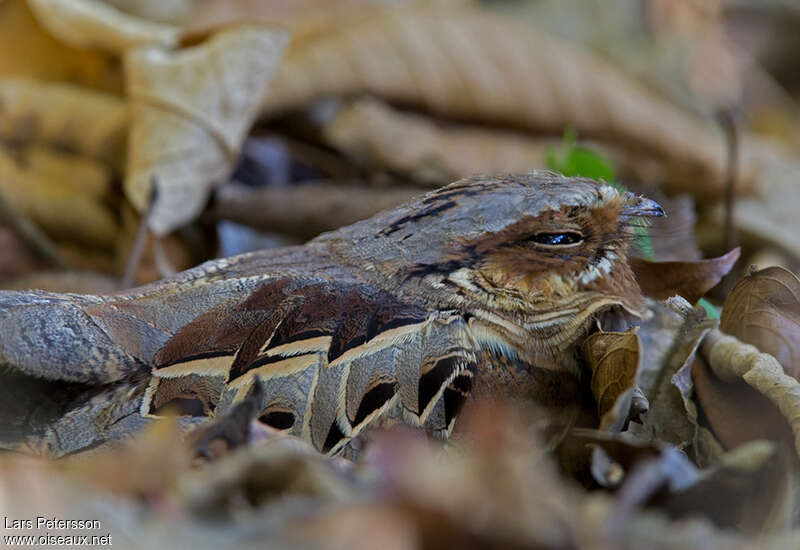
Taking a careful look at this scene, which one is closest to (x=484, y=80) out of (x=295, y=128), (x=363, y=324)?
(x=295, y=128)

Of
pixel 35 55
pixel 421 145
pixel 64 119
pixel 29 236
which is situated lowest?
pixel 29 236

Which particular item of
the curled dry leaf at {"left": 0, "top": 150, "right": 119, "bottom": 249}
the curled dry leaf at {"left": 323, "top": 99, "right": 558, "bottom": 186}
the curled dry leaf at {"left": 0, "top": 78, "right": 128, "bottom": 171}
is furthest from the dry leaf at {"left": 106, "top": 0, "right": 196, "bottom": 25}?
the curled dry leaf at {"left": 323, "top": 99, "right": 558, "bottom": 186}

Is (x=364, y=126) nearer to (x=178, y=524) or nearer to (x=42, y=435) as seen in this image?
(x=42, y=435)

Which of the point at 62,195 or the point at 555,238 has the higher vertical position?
the point at 555,238

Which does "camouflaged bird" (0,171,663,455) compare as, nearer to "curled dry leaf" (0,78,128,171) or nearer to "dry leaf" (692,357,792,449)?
"dry leaf" (692,357,792,449)

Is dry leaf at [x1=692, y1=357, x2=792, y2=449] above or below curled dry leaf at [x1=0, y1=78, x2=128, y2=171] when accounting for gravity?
above

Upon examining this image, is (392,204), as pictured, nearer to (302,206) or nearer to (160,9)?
(302,206)
